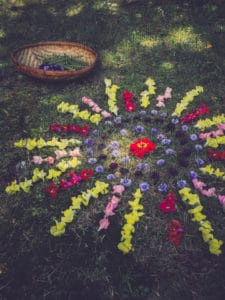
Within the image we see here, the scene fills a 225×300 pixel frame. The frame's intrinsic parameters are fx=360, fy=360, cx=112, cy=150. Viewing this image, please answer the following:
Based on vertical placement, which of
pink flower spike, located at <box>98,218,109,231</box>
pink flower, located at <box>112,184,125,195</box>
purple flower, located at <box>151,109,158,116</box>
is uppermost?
purple flower, located at <box>151,109,158,116</box>

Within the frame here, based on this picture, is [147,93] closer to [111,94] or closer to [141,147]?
[111,94]

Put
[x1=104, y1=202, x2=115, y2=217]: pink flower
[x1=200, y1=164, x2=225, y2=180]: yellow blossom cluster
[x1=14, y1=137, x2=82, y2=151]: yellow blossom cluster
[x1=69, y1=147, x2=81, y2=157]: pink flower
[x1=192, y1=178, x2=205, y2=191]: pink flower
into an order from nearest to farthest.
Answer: [x1=104, y1=202, x2=115, y2=217]: pink flower → [x1=192, y1=178, x2=205, y2=191]: pink flower → [x1=200, y1=164, x2=225, y2=180]: yellow blossom cluster → [x1=69, y1=147, x2=81, y2=157]: pink flower → [x1=14, y1=137, x2=82, y2=151]: yellow blossom cluster

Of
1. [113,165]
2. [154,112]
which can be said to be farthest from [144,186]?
[154,112]

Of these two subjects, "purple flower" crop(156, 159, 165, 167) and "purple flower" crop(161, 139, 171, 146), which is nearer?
"purple flower" crop(156, 159, 165, 167)

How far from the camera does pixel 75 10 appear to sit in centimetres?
742

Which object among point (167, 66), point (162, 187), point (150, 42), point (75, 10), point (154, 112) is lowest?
point (162, 187)

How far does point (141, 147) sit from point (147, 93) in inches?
46.1

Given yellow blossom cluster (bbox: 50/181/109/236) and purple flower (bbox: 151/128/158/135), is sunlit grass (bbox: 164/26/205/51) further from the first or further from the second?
yellow blossom cluster (bbox: 50/181/109/236)

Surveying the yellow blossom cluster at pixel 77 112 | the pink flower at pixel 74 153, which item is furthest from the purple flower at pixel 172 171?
the yellow blossom cluster at pixel 77 112

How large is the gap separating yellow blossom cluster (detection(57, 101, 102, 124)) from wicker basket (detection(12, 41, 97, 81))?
458 mm

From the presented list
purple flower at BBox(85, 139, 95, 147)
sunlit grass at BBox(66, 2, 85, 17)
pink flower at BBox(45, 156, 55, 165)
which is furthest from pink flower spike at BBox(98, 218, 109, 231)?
sunlit grass at BBox(66, 2, 85, 17)

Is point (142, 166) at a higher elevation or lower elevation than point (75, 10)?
lower

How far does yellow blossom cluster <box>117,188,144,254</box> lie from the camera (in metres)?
3.42

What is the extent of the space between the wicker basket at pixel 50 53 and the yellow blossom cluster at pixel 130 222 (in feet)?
7.46
